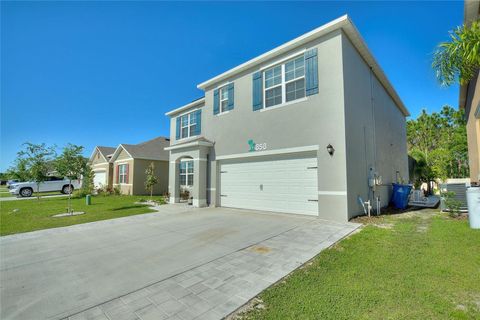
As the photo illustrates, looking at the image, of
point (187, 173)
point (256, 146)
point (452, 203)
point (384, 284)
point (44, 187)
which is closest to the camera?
point (384, 284)

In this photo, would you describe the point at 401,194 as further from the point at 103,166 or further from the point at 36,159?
the point at 103,166

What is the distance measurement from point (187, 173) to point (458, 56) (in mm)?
15585

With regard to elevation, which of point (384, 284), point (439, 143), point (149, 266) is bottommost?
point (149, 266)

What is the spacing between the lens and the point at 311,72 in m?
8.52

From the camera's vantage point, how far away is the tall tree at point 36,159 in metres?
14.8

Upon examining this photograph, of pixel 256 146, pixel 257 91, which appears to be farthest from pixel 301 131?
pixel 257 91

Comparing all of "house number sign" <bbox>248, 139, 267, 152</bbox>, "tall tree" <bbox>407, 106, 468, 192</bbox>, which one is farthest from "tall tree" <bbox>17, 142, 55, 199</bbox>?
"tall tree" <bbox>407, 106, 468, 192</bbox>

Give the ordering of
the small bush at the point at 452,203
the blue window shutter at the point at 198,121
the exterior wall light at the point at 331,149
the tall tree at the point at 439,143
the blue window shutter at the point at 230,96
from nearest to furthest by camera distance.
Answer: the exterior wall light at the point at 331,149
the small bush at the point at 452,203
the blue window shutter at the point at 230,96
the blue window shutter at the point at 198,121
the tall tree at the point at 439,143

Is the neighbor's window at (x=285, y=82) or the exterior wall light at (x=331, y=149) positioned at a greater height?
the neighbor's window at (x=285, y=82)

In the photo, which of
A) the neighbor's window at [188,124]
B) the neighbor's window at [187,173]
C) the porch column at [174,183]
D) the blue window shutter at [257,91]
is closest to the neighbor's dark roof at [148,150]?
the neighbor's window at [187,173]

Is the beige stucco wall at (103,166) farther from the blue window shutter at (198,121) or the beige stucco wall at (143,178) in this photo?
the blue window shutter at (198,121)

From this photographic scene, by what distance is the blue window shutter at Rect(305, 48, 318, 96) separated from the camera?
8.43 m

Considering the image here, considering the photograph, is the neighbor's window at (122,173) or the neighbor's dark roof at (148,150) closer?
the neighbor's dark roof at (148,150)

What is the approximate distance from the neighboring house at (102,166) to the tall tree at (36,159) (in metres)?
8.29
